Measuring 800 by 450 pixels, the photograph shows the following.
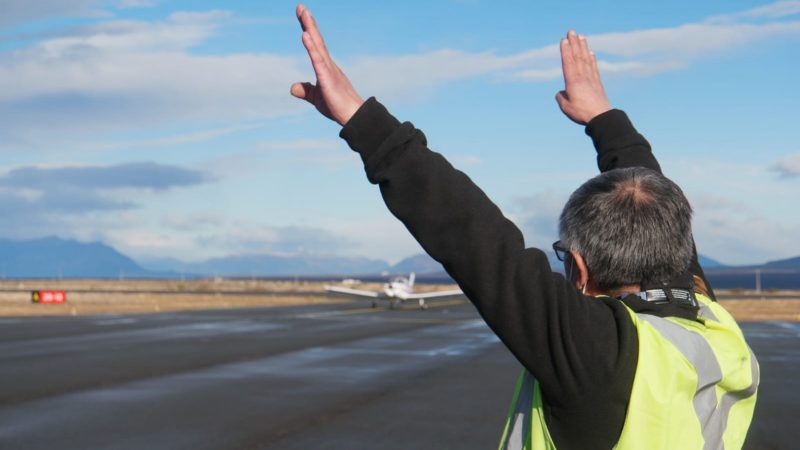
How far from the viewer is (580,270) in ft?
6.72

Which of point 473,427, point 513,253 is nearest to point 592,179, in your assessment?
point 513,253

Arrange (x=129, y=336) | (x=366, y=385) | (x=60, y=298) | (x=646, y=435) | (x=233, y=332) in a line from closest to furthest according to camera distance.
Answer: (x=646, y=435) → (x=366, y=385) → (x=129, y=336) → (x=233, y=332) → (x=60, y=298)

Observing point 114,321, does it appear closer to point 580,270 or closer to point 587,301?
point 580,270

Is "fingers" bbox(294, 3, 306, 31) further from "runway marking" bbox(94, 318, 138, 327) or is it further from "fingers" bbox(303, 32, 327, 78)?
"runway marking" bbox(94, 318, 138, 327)

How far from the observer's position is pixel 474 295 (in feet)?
5.85

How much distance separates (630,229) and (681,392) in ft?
1.27

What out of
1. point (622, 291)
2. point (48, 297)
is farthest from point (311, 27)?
point (48, 297)

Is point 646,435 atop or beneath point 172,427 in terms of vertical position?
atop

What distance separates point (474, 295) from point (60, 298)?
48.2m

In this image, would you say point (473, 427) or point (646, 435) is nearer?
point (646, 435)

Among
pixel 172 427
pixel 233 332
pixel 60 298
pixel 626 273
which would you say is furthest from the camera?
pixel 60 298

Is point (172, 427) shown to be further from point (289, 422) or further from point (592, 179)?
point (592, 179)

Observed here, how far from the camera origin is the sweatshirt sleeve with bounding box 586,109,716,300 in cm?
261

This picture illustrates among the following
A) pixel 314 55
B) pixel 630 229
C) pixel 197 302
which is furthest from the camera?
pixel 197 302
